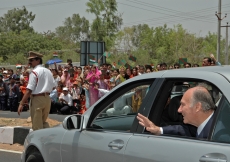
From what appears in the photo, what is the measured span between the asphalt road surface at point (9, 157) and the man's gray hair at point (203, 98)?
A: 225 inches

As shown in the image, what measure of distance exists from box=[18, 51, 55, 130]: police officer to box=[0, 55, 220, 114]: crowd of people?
1965 millimetres

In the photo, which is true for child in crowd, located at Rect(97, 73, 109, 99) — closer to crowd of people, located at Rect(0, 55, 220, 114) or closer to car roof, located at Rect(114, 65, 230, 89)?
crowd of people, located at Rect(0, 55, 220, 114)

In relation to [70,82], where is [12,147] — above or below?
below

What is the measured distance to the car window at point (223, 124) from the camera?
3363 mm

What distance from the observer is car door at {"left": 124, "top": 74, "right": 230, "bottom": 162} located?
Answer: 3312 millimetres

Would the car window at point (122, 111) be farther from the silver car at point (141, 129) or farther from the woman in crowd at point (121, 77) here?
the woman in crowd at point (121, 77)

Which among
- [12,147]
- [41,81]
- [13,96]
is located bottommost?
[12,147]

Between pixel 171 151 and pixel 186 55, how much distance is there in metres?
54.0

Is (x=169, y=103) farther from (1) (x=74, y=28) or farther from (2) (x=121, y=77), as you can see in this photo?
(1) (x=74, y=28)

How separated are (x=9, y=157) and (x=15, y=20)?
4326 inches

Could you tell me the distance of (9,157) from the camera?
9.03 m

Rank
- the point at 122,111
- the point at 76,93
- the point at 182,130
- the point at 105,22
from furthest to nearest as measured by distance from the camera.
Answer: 1. the point at 105,22
2. the point at 76,93
3. the point at 122,111
4. the point at 182,130

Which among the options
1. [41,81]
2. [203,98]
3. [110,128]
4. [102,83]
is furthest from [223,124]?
[102,83]

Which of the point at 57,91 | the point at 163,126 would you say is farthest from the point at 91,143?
the point at 57,91
